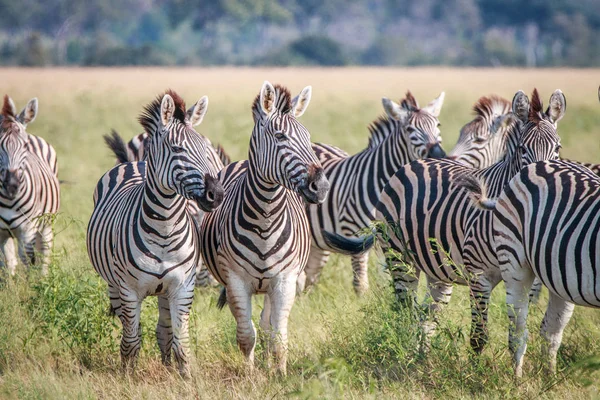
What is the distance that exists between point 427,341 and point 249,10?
2631 inches

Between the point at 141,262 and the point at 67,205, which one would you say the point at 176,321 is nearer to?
the point at 141,262

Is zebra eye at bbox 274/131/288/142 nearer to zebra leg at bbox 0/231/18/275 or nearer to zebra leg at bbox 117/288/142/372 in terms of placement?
zebra leg at bbox 117/288/142/372

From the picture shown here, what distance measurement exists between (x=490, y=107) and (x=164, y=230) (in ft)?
14.7

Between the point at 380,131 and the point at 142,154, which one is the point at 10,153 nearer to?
the point at 142,154

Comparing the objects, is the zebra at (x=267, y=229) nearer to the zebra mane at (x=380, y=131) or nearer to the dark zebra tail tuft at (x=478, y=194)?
the dark zebra tail tuft at (x=478, y=194)

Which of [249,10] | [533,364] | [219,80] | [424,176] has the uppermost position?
[249,10]

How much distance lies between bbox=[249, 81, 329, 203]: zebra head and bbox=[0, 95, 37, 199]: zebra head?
2983 millimetres

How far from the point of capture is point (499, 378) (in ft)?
15.9

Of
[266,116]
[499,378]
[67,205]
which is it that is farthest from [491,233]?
[67,205]

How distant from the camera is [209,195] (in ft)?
15.9

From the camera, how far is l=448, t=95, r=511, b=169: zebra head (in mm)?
8078

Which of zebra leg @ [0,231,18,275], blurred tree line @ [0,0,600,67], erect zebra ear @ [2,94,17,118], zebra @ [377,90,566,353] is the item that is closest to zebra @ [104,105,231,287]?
erect zebra ear @ [2,94,17,118]

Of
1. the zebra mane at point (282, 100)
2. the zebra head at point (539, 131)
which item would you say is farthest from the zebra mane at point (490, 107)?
the zebra mane at point (282, 100)

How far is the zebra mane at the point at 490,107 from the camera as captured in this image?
820 cm
